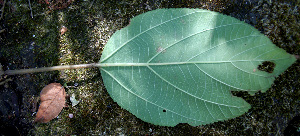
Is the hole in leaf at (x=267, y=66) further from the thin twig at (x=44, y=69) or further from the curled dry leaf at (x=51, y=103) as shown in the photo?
the curled dry leaf at (x=51, y=103)

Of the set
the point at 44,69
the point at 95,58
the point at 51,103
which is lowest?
the point at 51,103

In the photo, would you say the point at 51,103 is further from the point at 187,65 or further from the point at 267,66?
the point at 267,66

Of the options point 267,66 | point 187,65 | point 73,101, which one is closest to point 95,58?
point 73,101

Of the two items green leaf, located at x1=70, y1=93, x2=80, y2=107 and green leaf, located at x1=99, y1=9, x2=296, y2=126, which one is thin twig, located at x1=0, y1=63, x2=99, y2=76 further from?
green leaf, located at x1=70, y1=93, x2=80, y2=107

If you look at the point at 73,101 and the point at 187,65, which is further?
the point at 73,101

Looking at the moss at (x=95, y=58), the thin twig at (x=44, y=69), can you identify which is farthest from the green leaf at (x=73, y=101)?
the thin twig at (x=44, y=69)

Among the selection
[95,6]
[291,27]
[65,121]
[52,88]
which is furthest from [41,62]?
[291,27]
